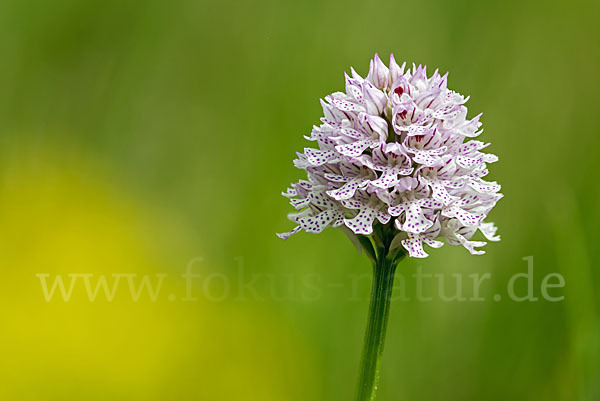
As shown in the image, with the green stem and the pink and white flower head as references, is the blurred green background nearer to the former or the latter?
the green stem

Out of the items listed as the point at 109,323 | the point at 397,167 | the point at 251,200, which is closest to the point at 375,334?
the point at 397,167

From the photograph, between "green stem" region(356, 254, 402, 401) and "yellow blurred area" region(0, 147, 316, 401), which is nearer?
"green stem" region(356, 254, 402, 401)

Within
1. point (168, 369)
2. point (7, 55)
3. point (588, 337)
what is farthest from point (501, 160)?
point (7, 55)

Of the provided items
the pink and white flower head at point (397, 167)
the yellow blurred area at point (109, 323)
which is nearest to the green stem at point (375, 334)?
the pink and white flower head at point (397, 167)

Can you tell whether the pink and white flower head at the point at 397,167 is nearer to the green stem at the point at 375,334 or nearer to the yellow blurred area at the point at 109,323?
the green stem at the point at 375,334

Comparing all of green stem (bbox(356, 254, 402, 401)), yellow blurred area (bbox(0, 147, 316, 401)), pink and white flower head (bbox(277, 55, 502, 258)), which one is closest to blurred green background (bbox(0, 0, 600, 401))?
yellow blurred area (bbox(0, 147, 316, 401))

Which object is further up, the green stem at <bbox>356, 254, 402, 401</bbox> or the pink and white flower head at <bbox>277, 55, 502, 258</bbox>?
the pink and white flower head at <bbox>277, 55, 502, 258</bbox>
